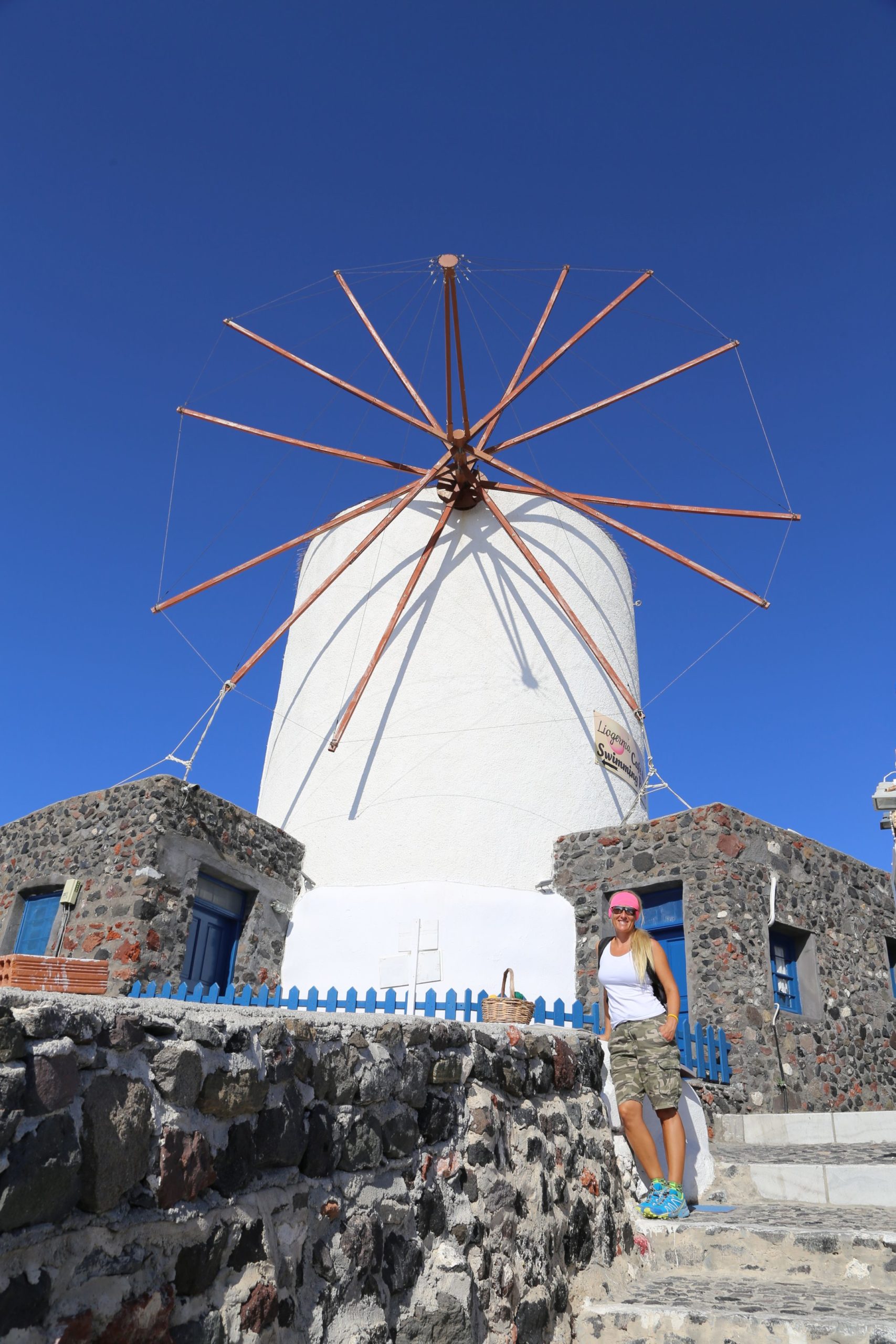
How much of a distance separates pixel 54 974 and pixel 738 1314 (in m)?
2.67

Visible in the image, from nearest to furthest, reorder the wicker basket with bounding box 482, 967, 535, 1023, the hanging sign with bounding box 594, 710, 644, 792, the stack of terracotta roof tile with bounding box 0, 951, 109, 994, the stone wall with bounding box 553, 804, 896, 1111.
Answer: the stack of terracotta roof tile with bounding box 0, 951, 109, 994
the wicker basket with bounding box 482, 967, 535, 1023
the stone wall with bounding box 553, 804, 896, 1111
the hanging sign with bounding box 594, 710, 644, 792

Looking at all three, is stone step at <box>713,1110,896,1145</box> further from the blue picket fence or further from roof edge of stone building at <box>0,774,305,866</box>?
roof edge of stone building at <box>0,774,305,866</box>

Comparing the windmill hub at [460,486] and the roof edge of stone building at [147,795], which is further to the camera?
the windmill hub at [460,486]

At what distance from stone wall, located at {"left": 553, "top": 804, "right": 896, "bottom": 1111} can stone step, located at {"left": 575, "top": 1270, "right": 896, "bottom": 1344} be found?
4.21 meters

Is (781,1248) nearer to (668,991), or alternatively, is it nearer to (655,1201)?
(655,1201)

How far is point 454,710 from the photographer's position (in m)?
11.7

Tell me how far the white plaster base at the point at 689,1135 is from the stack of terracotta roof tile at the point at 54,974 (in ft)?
7.96

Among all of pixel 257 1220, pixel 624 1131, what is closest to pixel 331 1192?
pixel 257 1220

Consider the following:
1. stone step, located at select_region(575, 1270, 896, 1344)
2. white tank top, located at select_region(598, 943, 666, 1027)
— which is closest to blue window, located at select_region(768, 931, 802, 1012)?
white tank top, located at select_region(598, 943, 666, 1027)

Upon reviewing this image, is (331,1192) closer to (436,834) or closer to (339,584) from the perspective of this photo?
(436,834)

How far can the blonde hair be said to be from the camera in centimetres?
455

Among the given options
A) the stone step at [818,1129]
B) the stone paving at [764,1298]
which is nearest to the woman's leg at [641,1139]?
the stone paving at [764,1298]

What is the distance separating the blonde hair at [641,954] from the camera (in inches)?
179

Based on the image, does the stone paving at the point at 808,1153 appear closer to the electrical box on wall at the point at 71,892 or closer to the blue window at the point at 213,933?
the blue window at the point at 213,933
